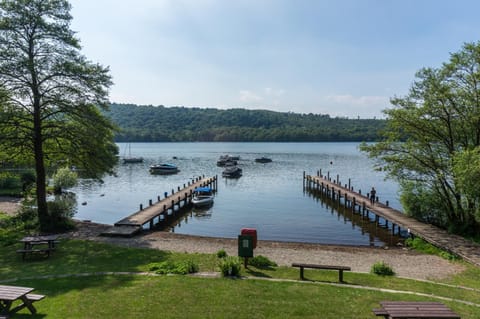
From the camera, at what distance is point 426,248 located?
65.9 feet

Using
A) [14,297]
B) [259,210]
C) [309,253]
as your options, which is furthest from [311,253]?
[259,210]

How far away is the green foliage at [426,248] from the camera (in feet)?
57.9

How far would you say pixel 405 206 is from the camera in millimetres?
27641

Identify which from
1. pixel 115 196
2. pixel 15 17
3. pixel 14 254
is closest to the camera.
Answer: pixel 14 254

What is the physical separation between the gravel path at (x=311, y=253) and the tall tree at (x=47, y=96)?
4887mm

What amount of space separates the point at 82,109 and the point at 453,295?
19.9 m

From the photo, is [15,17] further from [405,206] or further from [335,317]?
[405,206]

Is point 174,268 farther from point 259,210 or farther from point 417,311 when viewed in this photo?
point 259,210

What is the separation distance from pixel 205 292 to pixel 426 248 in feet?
49.3

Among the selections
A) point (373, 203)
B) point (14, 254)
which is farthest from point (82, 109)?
point (373, 203)

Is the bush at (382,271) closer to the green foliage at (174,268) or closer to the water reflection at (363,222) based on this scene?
the green foliage at (174,268)

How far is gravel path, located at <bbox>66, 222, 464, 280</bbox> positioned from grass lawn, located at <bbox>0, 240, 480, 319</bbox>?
1.29m

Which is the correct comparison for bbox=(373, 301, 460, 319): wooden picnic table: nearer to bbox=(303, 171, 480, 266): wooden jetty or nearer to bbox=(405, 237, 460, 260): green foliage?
bbox=(303, 171, 480, 266): wooden jetty

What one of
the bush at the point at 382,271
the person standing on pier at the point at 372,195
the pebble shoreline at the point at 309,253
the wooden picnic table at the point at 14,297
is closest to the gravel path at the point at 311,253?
the pebble shoreline at the point at 309,253
